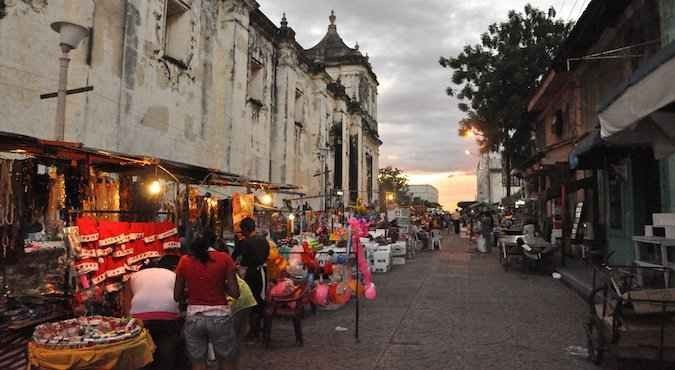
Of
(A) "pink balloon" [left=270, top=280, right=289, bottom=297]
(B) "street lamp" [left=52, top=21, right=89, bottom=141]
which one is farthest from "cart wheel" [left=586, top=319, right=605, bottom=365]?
(B) "street lamp" [left=52, top=21, right=89, bottom=141]

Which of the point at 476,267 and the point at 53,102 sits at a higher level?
the point at 53,102

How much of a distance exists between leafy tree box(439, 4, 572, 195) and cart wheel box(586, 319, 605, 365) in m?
18.7

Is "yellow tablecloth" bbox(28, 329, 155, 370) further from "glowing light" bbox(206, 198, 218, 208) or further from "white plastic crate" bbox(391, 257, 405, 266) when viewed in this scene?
"white plastic crate" bbox(391, 257, 405, 266)

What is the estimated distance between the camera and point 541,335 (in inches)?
269

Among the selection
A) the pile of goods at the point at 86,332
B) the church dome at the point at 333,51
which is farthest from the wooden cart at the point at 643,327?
the church dome at the point at 333,51

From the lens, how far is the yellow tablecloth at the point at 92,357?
374 cm

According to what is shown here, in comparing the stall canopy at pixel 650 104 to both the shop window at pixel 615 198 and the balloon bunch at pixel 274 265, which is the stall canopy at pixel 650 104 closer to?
the balloon bunch at pixel 274 265

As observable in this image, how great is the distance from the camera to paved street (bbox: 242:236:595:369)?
5758mm

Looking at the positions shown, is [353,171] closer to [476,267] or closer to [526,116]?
[526,116]

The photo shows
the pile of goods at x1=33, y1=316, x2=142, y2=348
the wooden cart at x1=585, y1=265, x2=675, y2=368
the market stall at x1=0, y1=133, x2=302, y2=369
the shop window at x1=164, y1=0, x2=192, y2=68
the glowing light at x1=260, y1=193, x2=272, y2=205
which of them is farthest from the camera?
the glowing light at x1=260, y1=193, x2=272, y2=205

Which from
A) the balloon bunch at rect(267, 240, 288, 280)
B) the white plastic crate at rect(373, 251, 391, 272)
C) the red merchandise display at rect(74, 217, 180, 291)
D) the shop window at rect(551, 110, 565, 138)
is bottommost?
the white plastic crate at rect(373, 251, 391, 272)

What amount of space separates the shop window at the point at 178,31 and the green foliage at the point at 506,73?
15.6 metres

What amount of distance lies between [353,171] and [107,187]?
29387mm

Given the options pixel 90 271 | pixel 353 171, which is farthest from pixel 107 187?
pixel 353 171
